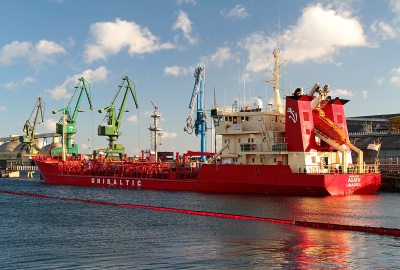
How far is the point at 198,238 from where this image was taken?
2208 cm

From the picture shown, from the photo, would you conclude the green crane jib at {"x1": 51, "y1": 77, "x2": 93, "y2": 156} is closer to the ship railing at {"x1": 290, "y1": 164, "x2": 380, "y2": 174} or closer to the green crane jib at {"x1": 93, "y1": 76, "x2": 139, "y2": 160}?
the green crane jib at {"x1": 93, "y1": 76, "x2": 139, "y2": 160}

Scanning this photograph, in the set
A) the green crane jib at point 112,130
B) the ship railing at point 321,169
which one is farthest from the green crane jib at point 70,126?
the ship railing at point 321,169

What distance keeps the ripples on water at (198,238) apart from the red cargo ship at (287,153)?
10.6ft

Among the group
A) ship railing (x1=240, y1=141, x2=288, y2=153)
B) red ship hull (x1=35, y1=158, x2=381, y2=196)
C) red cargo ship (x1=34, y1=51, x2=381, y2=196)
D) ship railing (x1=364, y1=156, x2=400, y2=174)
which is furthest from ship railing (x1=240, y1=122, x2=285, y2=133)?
ship railing (x1=364, y1=156, x2=400, y2=174)

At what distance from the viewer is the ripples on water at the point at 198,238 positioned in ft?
57.5

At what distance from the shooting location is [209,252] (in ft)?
62.4

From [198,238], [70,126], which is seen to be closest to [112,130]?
[70,126]

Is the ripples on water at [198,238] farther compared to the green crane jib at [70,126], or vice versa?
the green crane jib at [70,126]

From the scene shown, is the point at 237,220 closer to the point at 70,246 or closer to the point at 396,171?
the point at 70,246

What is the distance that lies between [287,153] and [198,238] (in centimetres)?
1918

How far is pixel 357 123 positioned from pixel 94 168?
4728cm

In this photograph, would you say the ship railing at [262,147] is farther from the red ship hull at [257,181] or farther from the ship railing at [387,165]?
the ship railing at [387,165]

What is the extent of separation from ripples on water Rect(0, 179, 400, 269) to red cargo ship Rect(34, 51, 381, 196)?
10.6 feet

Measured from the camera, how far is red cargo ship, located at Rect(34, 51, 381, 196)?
38.4 meters
